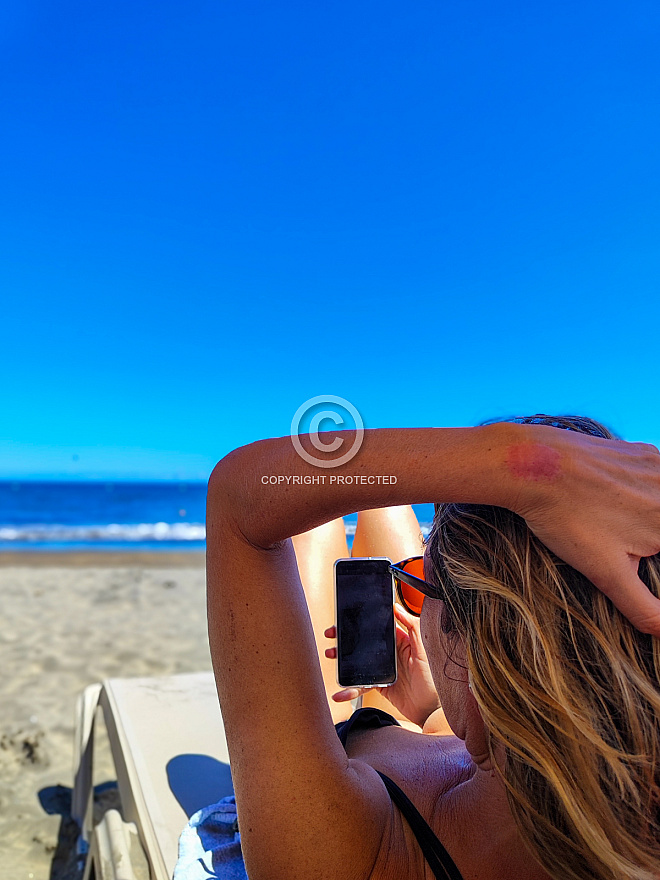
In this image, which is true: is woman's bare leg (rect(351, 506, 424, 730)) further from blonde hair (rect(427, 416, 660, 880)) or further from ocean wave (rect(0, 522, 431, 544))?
ocean wave (rect(0, 522, 431, 544))

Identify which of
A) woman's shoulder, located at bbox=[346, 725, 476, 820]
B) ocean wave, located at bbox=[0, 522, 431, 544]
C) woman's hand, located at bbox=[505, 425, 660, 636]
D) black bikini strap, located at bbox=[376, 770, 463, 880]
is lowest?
black bikini strap, located at bbox=[376, 770, 463, 880]

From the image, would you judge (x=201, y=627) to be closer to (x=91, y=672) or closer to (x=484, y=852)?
(x=91, y=672)

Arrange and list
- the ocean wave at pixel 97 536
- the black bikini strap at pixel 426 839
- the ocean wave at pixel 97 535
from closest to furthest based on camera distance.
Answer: the black bikini strap at pixel 426 839 < the ocean wave at pixel 97 536 < the ocean wave at pixel 97 535

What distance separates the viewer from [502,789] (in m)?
1.10

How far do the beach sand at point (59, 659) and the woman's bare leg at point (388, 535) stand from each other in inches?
64.9

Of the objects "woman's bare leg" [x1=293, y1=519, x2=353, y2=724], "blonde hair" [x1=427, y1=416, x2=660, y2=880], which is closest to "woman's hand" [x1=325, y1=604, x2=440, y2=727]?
"woman's bare leg" [x1=293, y1=519, x2=353, y2=724]

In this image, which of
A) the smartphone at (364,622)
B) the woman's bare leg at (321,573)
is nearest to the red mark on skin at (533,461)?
the smartphone at (364,622)

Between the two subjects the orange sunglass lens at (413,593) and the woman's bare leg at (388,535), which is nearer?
the orange sunglass lens at (413,593)

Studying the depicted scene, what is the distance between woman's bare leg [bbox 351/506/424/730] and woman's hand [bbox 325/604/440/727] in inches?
17.1

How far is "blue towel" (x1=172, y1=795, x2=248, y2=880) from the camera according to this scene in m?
1.44

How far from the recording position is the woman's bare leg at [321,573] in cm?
191

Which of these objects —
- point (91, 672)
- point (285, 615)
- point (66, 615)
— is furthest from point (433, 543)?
point (66, 615)

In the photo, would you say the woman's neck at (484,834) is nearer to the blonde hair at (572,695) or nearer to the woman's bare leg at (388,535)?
the blonde hair at (572,695)

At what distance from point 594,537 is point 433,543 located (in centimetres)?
33
